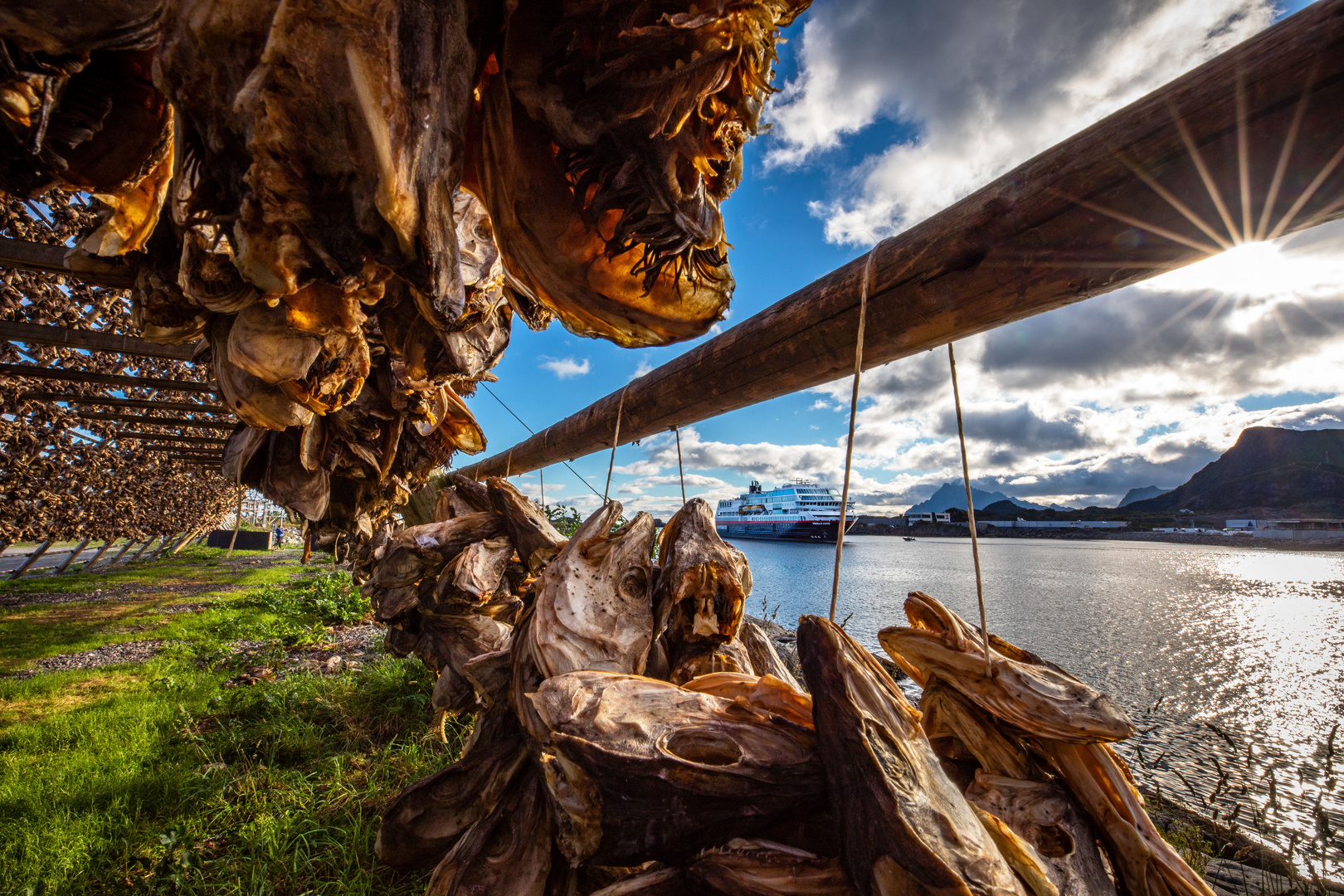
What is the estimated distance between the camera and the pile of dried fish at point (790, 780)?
0.61 meters

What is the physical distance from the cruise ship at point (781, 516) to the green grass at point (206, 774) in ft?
31.8

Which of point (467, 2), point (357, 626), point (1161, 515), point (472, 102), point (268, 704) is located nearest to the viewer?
point (467, 2)

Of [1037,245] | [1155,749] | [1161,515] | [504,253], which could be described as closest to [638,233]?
[504,253]

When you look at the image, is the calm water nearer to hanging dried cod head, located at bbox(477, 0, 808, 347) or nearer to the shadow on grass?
hanging dried cod head, located at bbox(477, 0, 808, 347)

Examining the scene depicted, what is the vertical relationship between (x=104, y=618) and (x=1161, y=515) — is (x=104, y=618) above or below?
below

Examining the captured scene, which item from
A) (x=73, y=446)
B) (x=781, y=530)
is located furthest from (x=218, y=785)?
(x=781, y=530)

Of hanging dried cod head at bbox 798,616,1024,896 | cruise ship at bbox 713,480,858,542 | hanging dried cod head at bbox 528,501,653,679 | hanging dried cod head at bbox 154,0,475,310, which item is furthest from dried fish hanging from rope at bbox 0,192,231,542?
cruise ship at bbox 713,480,858,542

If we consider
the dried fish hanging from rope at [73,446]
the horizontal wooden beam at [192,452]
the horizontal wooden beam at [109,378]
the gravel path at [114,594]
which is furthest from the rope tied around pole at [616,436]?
the gravel path at [114,594]

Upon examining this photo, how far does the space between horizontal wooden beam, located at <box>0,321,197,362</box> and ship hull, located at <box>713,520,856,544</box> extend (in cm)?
1160

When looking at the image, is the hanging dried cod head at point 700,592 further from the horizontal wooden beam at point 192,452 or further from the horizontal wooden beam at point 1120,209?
the horizontal wooden beam at point 192,452

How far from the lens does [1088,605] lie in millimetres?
6750

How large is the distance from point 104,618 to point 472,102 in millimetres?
12404

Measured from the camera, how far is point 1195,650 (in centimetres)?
502

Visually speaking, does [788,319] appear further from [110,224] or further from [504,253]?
[110,224]
